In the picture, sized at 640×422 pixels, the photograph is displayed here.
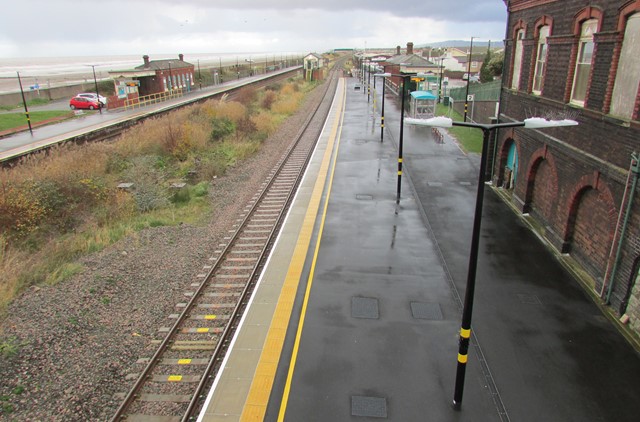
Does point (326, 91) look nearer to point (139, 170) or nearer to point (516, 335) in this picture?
point (139, 170)

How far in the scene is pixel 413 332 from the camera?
9.88 meters

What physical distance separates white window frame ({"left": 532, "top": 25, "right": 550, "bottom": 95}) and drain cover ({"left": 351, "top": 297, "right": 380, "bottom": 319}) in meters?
10.1

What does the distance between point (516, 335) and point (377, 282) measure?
3.69m

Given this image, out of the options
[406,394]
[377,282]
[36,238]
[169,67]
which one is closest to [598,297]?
[377,282]

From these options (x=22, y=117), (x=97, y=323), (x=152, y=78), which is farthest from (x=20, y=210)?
(x=152, y=78)

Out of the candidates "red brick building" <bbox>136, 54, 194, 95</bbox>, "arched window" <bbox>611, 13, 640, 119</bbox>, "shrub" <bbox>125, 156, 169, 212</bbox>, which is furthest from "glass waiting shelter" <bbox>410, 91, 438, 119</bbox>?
"red brick building" <bbox>136, 54, 194, 95</bbox>

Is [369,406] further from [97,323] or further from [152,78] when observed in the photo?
[152,78]

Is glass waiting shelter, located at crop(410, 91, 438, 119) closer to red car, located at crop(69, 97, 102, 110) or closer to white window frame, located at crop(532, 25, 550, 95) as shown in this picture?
white window frame, located at crop(532, 25, 550, 95)

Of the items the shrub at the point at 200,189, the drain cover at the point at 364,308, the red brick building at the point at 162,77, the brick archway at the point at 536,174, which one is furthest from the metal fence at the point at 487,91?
the red brick building at the point at 162,77

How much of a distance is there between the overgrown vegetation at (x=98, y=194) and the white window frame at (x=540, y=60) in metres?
13.3

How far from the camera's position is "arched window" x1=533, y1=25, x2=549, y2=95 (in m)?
15.3

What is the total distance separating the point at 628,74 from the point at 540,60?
5.75 metres

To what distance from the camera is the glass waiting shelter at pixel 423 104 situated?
3497cm

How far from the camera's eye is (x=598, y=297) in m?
11.0
